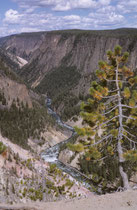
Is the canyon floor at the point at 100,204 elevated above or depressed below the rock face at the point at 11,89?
below

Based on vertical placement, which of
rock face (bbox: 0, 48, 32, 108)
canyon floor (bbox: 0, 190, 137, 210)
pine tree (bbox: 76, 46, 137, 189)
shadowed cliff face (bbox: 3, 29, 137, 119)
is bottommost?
canyon floor (bbox: 0, 190, 137, 210)

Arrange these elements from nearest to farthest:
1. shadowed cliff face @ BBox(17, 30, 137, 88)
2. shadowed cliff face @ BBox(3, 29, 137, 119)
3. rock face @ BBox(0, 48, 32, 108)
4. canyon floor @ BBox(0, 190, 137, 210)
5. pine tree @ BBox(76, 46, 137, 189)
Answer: canyon floor @ BBox(0, 190, 137, 210) → pine tree @ BBox(76, 46, 137, 189) → rock face @ BBox(0, 48, 32, 108) → shadowed cliff face @ BBox(3, 29, 137, 119) → shadowed cliff face @ BBox(17, 30, 137, 88)

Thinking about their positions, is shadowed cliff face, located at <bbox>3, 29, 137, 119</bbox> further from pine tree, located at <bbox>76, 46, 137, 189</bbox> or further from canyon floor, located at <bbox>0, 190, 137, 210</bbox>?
canyon floor, located at <bbox>0, 190, 137, 210</bbox>

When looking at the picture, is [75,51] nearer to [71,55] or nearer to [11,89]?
[71,55]

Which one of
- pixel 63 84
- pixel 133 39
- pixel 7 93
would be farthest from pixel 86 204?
pixel 63 84

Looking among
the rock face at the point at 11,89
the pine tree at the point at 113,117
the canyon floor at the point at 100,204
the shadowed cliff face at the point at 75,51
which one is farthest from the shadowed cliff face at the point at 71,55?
the canyon floor at the point at 100,204

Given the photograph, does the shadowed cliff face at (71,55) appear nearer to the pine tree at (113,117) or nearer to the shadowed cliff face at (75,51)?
the shadowed cliff face at (75,51)

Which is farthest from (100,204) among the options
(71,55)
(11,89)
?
(71,55)

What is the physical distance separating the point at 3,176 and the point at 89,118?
923cm

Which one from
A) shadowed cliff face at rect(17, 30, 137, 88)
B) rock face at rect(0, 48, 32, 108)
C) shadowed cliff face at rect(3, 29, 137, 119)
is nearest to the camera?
rock face at rect(0, 48, 32, 108)

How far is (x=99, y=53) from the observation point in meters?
139

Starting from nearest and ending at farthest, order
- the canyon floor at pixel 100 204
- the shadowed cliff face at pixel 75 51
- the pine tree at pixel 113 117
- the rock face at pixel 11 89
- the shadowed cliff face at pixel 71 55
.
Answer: the canyon floor at pixel 100 204
the pine tree at pixel 113 117
the rock face at pixel 11 89
the shadowed cliff face at pixel 71 55
the shadowed cliff face at pixel 75 51

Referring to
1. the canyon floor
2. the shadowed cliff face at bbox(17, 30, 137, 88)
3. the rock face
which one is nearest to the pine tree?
the canyon floor

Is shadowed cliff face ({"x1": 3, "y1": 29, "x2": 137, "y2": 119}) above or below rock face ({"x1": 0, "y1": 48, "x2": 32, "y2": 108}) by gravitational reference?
above
